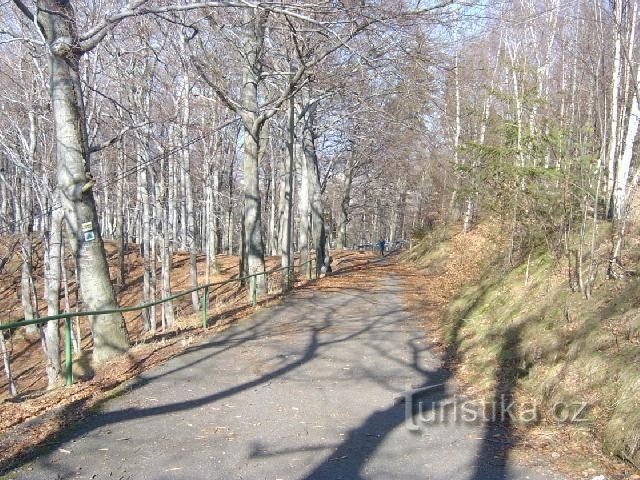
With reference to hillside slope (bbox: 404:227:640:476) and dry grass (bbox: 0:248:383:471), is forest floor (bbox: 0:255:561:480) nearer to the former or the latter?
dry grass (bbox: 0:248:383:471)

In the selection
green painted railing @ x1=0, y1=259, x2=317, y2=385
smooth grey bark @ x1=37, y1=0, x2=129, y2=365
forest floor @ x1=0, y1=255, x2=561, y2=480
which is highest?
smooth grey bark @ x1=37, y1=0, x2=129, y2=365

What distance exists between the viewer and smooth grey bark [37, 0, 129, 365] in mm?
8781

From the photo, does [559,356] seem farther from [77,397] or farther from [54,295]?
[54,295]

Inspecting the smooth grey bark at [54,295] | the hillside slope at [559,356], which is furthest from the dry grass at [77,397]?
the hillside slope at [559,356]

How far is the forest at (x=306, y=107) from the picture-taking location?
9.11 metres

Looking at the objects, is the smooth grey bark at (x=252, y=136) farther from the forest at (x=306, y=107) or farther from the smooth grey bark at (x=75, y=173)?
the smooth grey bark at (x=75, y=173)

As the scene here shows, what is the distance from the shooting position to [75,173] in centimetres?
904

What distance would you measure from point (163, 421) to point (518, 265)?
8.76 meters

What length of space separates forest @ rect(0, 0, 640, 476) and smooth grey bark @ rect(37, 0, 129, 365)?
3 cm

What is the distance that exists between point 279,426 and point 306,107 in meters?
14.7

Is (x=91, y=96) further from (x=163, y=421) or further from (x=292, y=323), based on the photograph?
(x=163, y=421)

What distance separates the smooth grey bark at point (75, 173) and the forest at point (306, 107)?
0.10ft

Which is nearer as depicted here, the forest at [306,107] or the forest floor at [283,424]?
the forest floor at [283,424]

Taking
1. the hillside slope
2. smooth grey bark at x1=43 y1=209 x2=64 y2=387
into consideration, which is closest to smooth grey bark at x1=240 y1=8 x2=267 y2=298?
smooth grey bark at x1=43 y1=209 x2=64 y2=387
